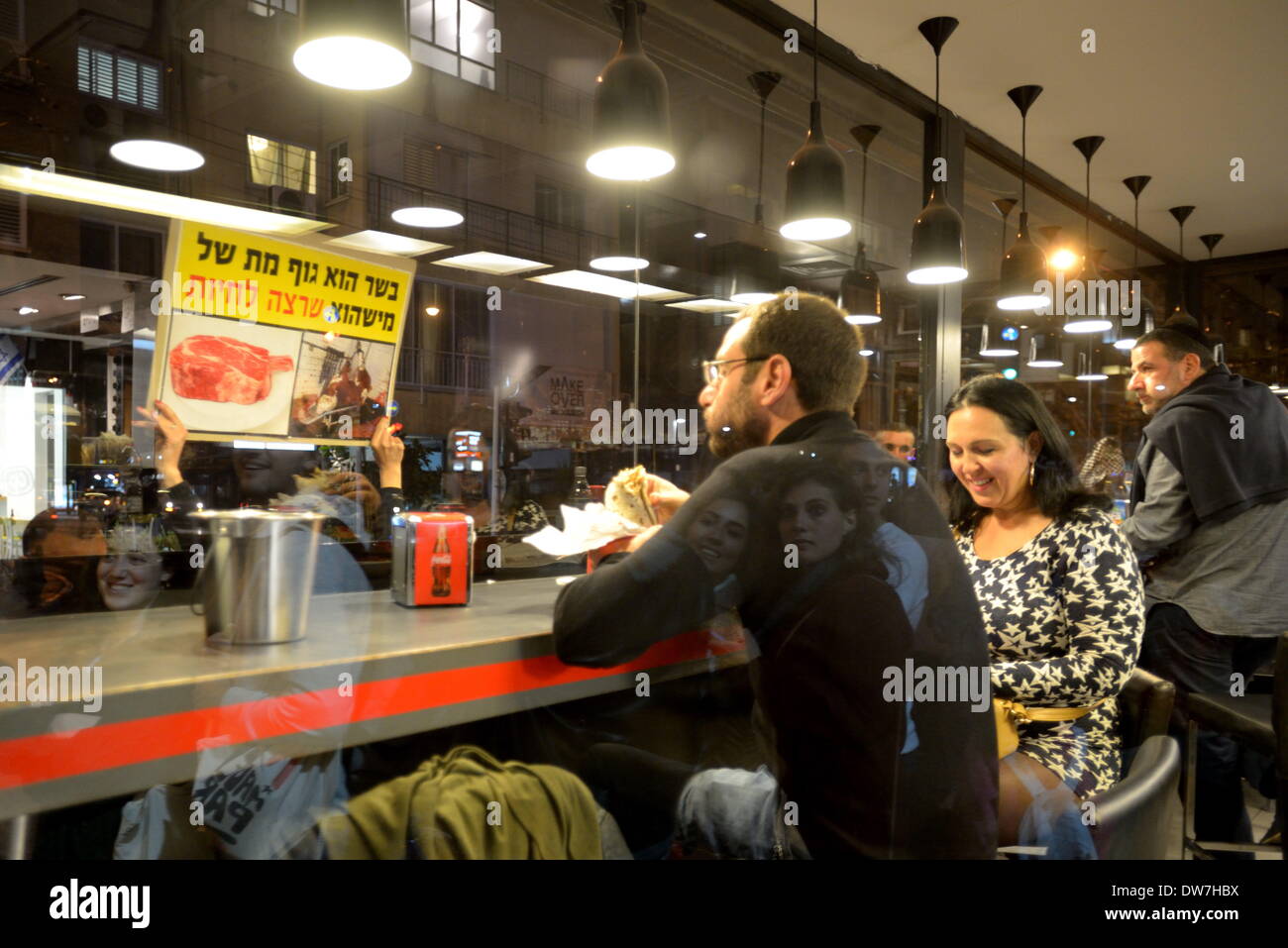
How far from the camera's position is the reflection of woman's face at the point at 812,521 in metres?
1.24

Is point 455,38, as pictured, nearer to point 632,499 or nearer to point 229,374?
point 229,374

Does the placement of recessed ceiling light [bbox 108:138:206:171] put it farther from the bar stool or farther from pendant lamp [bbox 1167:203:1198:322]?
pendant lamp [bbox 1167:203:1198:322]

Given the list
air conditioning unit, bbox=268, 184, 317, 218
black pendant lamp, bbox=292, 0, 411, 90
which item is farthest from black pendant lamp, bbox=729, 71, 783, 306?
black pendant lamp, bbox=292, 0, 411, 90

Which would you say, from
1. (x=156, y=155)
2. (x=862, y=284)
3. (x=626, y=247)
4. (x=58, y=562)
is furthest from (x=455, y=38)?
(x=58, y=562)

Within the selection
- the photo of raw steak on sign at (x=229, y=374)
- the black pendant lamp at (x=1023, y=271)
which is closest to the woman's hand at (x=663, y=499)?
the photo of raw steak on sign at (x=229, y=374)

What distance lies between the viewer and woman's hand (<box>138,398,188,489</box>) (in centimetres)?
219

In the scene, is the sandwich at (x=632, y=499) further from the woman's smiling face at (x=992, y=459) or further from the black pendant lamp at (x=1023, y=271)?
the black pendant lamp at (x=1023, y=271)

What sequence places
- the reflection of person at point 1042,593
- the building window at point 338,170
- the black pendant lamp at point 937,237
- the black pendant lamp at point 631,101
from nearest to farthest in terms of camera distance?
1. the reflection of person at point 1042,593
2. the black pendant lamp at point 631,101
3. the building window at point 338,170
4. the black pendant lamp at point 937,237

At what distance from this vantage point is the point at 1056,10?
277cm

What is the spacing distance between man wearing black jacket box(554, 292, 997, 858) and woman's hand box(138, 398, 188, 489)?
1.46 metres

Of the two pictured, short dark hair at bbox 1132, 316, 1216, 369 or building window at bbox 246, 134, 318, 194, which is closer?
building window at bbox 246, 134, 318, 194

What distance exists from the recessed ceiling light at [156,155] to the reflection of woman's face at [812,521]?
6.27 feet
